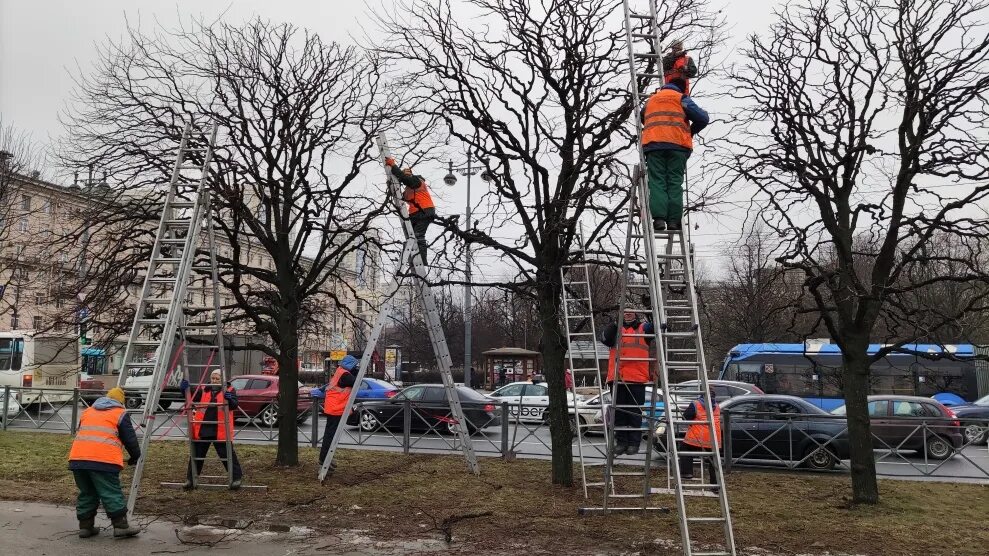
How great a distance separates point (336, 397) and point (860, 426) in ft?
25.3

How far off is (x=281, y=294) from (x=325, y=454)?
8.68ft

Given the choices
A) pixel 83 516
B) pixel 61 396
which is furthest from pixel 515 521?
pixel 61 396

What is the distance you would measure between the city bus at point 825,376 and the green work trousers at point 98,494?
2264cm

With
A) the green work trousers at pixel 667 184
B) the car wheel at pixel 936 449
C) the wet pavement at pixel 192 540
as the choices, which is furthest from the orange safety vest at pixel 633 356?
the car wheel at pixel 936 449

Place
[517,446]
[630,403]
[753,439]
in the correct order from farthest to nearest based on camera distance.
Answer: [517,446], [753,439], [630,403]

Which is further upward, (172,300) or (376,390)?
(172,300)

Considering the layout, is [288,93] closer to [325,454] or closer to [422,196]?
[422,196]

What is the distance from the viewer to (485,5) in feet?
33.5

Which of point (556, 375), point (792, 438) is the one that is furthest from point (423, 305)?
point (792, 438)

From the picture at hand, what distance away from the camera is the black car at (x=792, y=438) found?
1366 centimetres

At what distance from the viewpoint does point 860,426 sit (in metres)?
9.48

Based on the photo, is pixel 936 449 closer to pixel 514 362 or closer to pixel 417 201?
pixel 417 201

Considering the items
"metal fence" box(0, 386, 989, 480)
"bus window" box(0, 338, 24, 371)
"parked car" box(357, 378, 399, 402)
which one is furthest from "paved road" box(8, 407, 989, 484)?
"bus window" box(0, 338, 24, 371)

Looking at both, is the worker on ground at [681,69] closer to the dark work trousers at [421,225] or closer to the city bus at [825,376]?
the dark work trousers at [421,225]
